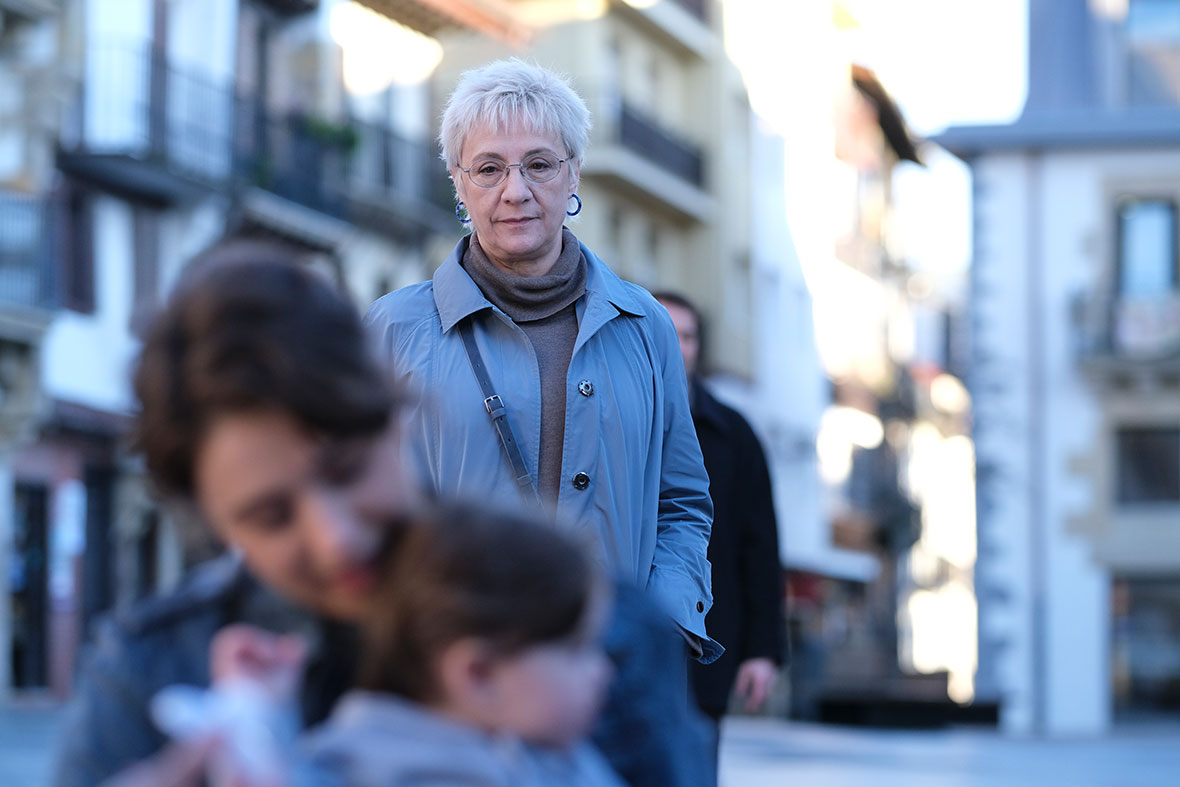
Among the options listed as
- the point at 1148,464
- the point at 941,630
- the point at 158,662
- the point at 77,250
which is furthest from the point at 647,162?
the point at 941,630

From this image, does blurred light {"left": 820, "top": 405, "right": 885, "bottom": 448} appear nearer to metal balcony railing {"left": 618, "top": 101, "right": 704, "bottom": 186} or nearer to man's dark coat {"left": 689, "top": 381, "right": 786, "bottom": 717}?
metal balcony railing {"left": 618, "top": 101, "right": 704, "bottom": 186}

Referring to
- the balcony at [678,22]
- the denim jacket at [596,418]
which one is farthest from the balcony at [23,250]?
the denim jacket at [596,418]

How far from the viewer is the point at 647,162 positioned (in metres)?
39.7

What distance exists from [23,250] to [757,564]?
19.1 m

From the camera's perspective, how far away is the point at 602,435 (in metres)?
4.01

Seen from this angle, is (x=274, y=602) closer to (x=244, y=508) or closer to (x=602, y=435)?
(x=244, y=508)

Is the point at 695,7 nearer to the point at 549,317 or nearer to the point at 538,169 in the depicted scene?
the point at 538,169

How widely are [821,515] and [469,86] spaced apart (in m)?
44.4

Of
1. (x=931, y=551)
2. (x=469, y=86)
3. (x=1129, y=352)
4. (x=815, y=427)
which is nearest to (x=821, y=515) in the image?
(x=815, y=427)

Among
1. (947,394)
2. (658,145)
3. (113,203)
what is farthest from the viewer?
A: (947,394)

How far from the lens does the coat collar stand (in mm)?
4121

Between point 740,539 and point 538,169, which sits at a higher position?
point 538,169

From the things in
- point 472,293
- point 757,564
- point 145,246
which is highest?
point 145,246

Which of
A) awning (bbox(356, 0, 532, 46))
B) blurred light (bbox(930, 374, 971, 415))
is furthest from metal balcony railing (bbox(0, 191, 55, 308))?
blurred light (bbox(930, 374, 971, 415))
